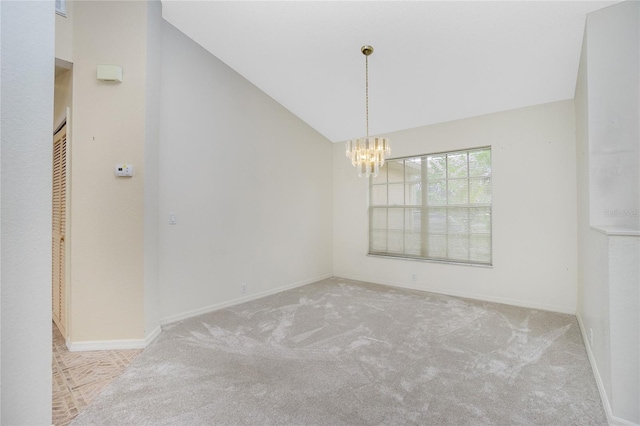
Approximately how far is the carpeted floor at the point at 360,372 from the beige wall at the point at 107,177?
1.84ft

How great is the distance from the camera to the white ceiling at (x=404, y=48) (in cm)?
256

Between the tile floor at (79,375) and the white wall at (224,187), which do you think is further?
the white wall at (224,187)

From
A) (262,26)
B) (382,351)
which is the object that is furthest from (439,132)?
(382,351)

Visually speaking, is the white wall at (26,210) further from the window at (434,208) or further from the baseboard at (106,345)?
the window at (434,208)

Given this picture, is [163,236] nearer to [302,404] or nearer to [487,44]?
[302,404]

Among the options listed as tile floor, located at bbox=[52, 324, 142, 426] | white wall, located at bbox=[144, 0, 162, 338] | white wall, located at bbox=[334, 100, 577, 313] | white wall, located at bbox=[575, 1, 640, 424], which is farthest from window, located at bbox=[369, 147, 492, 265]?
tile floor, located at bbox=[52, 324, 142, 426]

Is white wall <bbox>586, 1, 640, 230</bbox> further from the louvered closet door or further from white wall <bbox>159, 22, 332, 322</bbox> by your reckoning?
the louvered closet door

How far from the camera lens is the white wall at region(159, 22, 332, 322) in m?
3.19

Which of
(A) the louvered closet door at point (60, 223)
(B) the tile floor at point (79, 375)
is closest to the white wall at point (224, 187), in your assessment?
(B) the tile floor at point (79, 375)

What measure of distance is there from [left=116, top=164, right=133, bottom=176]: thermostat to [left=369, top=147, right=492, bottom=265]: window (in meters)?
3.77

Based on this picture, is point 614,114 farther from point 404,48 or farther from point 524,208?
point 404,48

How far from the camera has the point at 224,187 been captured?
3703 millimetres

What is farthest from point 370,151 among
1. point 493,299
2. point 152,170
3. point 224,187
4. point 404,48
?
point 493,299

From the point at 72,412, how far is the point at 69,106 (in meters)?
2.52
